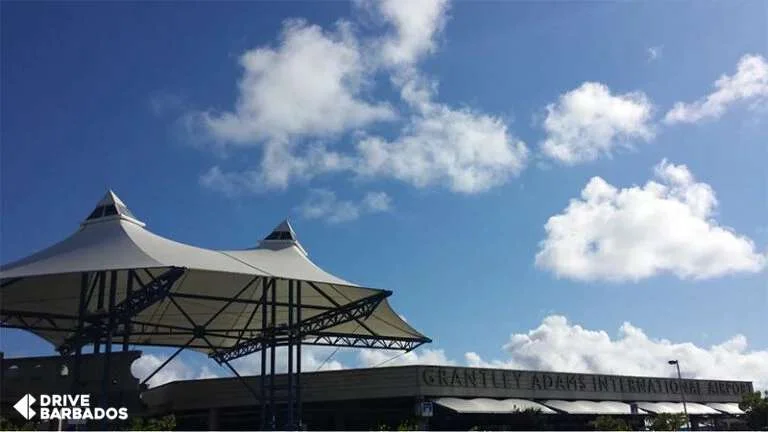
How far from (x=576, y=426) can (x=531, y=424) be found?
11.2 meters

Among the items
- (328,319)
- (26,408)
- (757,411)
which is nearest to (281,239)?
(328,319)

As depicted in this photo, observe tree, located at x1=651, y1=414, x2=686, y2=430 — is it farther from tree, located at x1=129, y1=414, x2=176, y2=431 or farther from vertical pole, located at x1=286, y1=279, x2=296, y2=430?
tree, located at x1=129, y1=414, x2=176, y2=431

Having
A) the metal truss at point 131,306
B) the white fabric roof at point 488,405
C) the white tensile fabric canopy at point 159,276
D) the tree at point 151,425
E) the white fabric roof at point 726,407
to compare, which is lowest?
the tree at point 151,425

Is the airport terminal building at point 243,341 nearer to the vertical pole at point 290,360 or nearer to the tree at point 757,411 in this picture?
the vertical pole at point 290,360

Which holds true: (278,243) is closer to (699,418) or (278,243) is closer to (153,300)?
(153,300)

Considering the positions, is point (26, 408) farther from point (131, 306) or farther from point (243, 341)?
point (243, 341)

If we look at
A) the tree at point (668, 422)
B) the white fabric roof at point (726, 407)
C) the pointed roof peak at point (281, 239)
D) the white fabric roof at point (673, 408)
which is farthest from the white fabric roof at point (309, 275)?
the white fabric roof at point (726, 407)

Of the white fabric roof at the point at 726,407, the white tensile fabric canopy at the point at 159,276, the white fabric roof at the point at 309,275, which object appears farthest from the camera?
the white fabric roof at the point at 726,407

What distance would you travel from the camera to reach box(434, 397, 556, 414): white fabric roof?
173 feet

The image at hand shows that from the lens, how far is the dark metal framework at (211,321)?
39.0 metres

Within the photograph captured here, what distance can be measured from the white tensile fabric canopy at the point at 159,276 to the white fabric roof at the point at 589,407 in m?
12.5

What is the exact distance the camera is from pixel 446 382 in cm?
5462

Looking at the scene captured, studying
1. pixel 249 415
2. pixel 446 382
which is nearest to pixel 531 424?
pixel 446 382

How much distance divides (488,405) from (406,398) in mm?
5892
